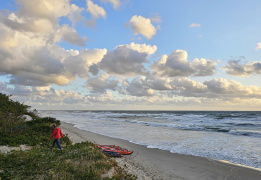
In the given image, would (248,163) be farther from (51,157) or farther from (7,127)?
(7,127)

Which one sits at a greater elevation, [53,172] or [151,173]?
[53,172]

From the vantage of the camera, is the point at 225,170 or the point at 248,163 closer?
the point at 225,170

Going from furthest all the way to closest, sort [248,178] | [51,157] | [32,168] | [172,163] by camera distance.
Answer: [172,163], [51,157], [248,178], [32,168]

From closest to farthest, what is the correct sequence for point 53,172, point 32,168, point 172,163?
1. point 53,172
2. point 32,168
3. point 172,163

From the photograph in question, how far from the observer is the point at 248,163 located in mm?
11578

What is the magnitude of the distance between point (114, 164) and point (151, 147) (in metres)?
7.53

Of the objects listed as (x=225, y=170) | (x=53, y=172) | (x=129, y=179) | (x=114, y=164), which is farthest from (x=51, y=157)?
(x=225, y=170)

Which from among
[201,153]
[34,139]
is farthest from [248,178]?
[34,139]

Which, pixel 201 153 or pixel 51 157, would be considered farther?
pixel 201 153

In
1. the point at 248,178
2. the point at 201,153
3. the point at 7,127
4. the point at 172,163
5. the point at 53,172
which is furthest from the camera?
the point at 7,127

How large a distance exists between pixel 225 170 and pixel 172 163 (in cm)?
311

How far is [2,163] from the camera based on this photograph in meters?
8.52

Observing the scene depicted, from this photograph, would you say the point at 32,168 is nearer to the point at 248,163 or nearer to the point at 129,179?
the point at 129,179

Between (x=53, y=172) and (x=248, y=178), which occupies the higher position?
(x=53, y=172)
